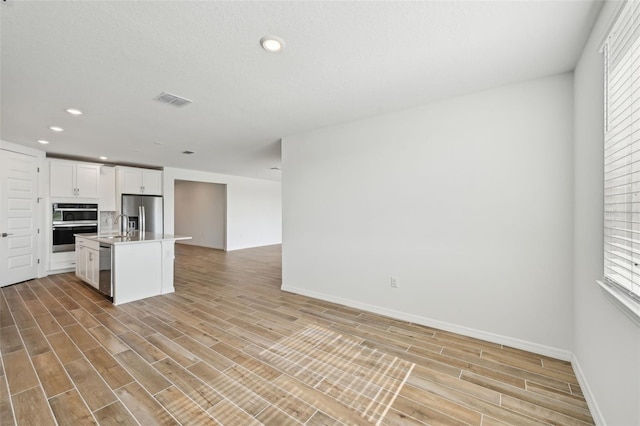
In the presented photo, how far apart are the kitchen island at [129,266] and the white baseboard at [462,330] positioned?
2.54 m

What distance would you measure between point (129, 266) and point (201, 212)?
19.7 ft

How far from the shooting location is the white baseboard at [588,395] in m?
1.64

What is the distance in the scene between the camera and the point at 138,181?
6781 millimetres

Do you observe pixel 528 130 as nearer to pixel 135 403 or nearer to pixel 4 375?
pixel 135 403

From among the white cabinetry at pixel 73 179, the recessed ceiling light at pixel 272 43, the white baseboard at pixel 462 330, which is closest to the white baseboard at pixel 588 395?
the white baseboard at pixel 462 330

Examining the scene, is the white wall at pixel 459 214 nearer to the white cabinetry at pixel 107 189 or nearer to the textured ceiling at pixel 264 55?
the textured ceiling at pixel 264 55

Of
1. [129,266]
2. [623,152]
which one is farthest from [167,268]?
[623,152]

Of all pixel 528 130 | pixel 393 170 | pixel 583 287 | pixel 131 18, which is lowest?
pixel 583 287

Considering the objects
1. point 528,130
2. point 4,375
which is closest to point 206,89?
point 4,375

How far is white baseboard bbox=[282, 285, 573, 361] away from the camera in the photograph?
96.1 inches

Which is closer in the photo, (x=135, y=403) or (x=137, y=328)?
(x=135, y=403)

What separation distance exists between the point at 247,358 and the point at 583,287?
2837 millimetres

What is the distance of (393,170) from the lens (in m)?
3.35

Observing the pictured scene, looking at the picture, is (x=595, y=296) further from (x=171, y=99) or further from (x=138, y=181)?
(x=138, y=181)
